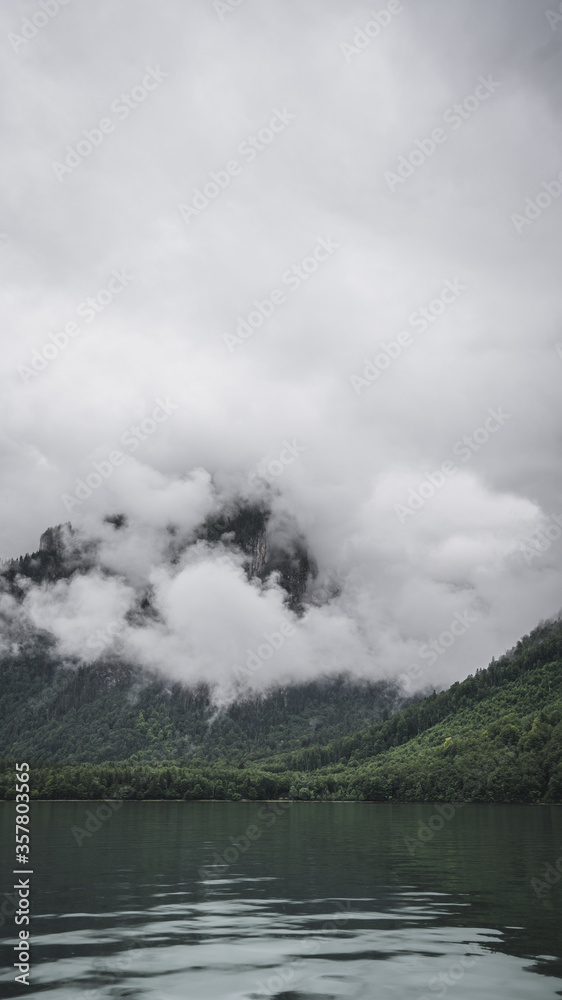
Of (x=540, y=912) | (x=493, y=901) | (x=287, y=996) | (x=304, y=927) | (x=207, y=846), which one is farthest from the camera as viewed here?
A: (x=207, y=846)

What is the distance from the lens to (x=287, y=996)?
78.1ft

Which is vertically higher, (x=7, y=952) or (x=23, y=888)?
(x=7, y=952)

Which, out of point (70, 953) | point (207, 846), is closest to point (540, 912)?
point (70, 953)

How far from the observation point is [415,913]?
38562 millimetres

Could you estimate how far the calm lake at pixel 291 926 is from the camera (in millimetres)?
25219

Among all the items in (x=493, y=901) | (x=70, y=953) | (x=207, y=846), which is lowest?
(x=207, y=846)

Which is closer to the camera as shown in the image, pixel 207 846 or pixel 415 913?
pixel 415 913

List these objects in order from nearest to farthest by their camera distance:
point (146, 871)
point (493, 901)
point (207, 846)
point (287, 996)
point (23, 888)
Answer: point (287, 996) < point (493, 901) < point (23, 888) < point (146, 871) < point (207, 846)

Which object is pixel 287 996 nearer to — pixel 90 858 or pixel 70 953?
pixel 70 953

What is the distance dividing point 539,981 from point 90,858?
52.4m

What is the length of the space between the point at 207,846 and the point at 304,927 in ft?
175

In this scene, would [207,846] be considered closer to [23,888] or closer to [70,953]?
[23,888]

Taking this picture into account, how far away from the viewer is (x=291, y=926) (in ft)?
115

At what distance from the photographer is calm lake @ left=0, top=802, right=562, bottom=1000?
2522 cm
